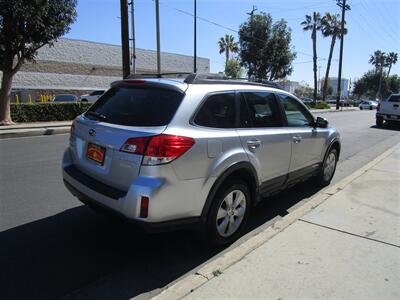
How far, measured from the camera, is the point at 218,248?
4.06 metres

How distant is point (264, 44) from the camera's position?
35.2 metres

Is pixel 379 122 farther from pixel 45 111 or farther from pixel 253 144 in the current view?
pixel 253 144

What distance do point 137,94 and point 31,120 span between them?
48.5ft

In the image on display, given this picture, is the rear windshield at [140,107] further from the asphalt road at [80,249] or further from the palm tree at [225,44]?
the palm tree at [225,44]

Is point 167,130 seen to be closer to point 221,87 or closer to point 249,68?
point 221,87

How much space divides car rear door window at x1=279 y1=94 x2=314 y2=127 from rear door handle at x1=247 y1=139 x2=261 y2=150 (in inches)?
38.4

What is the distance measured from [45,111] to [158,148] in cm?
1574

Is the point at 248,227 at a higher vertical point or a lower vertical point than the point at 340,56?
lower

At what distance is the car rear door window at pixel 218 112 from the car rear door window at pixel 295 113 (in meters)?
1.22

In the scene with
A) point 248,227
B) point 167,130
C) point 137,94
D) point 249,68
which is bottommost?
point 248,227

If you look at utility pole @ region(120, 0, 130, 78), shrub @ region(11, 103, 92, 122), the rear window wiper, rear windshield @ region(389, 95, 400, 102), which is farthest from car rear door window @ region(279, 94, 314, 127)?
rear windshield @ region(389, 95, 400, 102)

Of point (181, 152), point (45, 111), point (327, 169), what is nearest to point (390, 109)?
point (327, 169)

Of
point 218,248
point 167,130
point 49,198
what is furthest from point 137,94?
point 49,198

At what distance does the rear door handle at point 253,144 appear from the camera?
13.6ft
